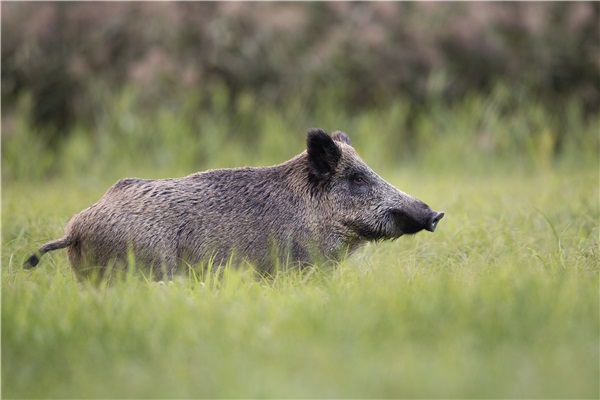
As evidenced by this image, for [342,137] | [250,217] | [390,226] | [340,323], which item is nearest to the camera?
[340,323]

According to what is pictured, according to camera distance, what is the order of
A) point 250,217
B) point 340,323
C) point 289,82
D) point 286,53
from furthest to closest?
point 286,53 < point 289,82 < point 250,217 < point 340,323

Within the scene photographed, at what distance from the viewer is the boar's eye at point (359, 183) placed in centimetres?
517

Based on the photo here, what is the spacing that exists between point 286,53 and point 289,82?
0.57 meters

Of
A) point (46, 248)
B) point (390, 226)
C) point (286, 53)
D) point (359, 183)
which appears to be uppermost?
point (286, 53)

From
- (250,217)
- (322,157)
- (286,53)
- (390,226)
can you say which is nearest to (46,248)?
(250,217)

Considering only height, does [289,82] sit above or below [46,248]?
above

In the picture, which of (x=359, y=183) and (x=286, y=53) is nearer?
(x=359, y=183)

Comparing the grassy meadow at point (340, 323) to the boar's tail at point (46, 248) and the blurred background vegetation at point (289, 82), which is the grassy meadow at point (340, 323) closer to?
the boar's tail at point (46, 248)

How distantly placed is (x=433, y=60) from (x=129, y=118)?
14.9ft

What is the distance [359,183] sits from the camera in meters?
5.20

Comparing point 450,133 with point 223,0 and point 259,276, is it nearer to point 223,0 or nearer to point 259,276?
point 223,0

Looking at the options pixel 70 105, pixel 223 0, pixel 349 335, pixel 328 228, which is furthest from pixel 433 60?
pixel 349 335

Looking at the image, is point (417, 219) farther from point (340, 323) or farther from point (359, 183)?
point (340, 323)

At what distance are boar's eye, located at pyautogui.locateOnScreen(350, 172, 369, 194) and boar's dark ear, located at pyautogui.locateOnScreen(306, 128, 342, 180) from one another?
149 mm
